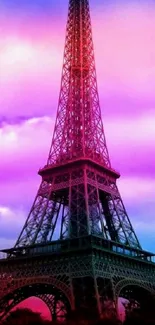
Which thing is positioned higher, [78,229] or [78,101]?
[78,101]

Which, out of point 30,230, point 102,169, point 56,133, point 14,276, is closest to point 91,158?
point 102,169

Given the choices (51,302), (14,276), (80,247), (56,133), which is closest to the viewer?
(80,247)

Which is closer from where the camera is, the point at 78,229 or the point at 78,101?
the point at 78,229

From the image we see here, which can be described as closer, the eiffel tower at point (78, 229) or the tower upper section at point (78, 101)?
the eiffel tower at point (78, 229)

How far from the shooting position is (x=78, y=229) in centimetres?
6216

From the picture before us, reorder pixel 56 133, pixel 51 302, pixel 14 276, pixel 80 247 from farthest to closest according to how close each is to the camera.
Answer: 1. pixel 56 133
2. pixel 51 302
3. pixel 14 276
4. pixel 80 247

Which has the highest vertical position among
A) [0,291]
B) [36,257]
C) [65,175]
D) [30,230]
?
[65,175]

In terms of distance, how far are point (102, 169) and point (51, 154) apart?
7.74 metres

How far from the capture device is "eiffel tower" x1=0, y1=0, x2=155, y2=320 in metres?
57.5

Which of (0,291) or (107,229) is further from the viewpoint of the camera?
(107,229)

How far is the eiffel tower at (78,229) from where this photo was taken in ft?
188

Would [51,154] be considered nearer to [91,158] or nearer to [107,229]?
[91,158]

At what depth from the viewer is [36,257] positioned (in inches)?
2442

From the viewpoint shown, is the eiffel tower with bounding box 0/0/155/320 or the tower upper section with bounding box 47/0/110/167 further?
the tower upper section with bounding box 47/0/110/167
